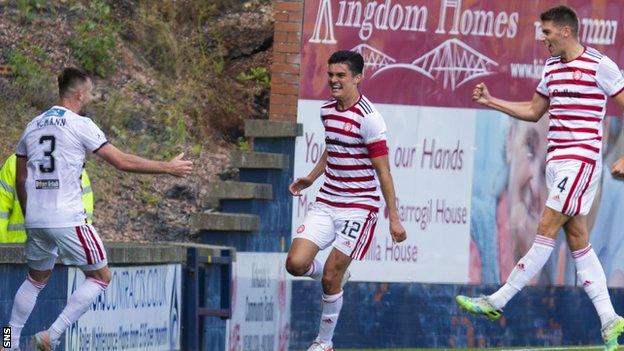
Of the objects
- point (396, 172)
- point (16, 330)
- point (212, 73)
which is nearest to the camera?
point (16, 330)

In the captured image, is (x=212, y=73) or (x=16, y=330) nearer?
(x=16, y=330)

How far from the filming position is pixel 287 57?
17.6 m

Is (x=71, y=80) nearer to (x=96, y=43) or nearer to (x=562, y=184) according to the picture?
(x=562, y=184)

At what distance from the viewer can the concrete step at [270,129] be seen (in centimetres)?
1734

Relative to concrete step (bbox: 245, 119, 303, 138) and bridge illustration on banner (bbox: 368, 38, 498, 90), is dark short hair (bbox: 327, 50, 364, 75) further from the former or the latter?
bridge illustration on banner (bbox: 368, 38, 498, 90)

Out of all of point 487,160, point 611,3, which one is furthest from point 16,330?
point 611,3

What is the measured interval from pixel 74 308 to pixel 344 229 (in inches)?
84.7

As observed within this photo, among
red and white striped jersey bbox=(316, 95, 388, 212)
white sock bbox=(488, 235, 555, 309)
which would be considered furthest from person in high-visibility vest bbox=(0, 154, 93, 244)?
white sock bbox=(488, 235, 555, 309)

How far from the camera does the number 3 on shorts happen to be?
12.6 m

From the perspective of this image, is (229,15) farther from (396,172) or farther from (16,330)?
(16,330)

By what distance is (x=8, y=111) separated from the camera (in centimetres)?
1800

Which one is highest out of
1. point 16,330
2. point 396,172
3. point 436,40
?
point 436,40

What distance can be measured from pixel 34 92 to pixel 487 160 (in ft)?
16.5

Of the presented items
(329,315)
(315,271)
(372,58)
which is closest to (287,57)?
(372,58)
